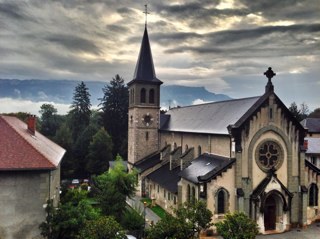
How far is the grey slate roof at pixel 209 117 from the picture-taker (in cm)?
3578

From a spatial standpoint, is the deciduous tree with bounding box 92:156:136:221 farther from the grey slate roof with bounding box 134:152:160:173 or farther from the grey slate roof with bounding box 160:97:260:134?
the grey slate roof with bounding box 134:152:160:173

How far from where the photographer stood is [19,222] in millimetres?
22891

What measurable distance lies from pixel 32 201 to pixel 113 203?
380 inches

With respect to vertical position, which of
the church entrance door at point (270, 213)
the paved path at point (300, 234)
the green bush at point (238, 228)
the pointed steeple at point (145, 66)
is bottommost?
the paved path at point (300, 234)

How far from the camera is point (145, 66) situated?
54.7 m

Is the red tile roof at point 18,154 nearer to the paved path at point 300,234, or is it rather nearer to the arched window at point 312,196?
the paved path at point 300,234

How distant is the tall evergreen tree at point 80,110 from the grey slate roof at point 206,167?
5090 centimetres

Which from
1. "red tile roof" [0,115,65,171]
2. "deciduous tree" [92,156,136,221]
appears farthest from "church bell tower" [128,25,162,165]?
"red tile roof" [0,115,65,171]

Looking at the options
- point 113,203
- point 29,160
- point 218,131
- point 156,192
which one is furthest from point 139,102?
point 29,160

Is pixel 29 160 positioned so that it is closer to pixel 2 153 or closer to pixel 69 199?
pixel 2 153

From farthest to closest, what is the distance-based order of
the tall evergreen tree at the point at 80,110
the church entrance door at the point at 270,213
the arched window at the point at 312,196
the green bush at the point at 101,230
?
the tall evergreen tree at the point at 80,110, the arched window at the point at 312,196, the church entrance door at the point at 270,213, the green bush at the point at 101,230

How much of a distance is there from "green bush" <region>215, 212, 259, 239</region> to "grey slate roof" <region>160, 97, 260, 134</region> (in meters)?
13.3

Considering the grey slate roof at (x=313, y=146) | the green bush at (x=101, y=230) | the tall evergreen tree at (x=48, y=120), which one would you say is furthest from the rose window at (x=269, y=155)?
the tall evergreen tree at (x=48, y=120)

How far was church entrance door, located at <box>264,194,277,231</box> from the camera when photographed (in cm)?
3292
